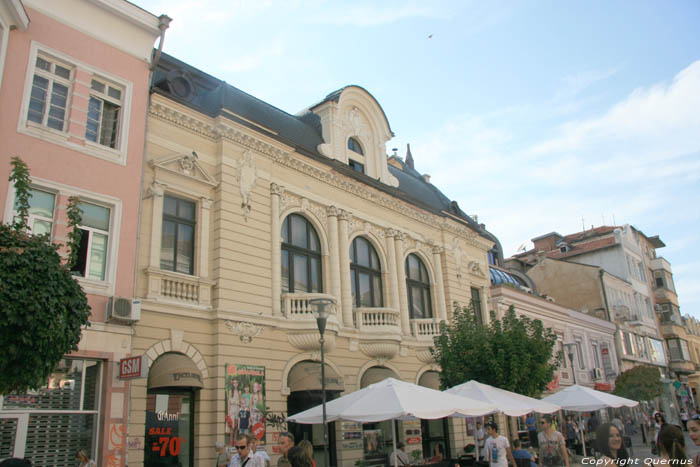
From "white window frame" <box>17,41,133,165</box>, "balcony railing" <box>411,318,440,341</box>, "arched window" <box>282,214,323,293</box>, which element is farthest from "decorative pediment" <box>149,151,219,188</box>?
"balcony railing" <box>411,318,440,341</box>

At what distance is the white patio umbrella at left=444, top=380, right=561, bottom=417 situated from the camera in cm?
1386

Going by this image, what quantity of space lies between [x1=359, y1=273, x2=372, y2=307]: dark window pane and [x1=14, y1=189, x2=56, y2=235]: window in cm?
1144

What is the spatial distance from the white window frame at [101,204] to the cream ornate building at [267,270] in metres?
1.14

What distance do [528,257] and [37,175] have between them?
4429 cm

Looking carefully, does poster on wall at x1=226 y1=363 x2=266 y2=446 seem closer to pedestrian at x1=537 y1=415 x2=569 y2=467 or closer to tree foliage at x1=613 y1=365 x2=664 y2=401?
pedestrian at x1=537 y1=415 x2=569 y2=467

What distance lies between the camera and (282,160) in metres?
18.8

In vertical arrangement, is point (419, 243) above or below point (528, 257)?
below

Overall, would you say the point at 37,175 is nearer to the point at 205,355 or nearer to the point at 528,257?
the point at 205,355

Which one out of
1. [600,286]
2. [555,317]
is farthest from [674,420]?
[555,317]

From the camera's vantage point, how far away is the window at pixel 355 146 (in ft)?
74.9

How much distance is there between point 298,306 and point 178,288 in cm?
410

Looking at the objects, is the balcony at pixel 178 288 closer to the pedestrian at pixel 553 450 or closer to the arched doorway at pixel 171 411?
the arched doorway at pixel 171 411

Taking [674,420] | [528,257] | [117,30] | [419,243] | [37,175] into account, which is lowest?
[674,420]

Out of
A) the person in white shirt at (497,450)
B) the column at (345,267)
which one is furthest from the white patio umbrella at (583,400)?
the column at (345,267)
